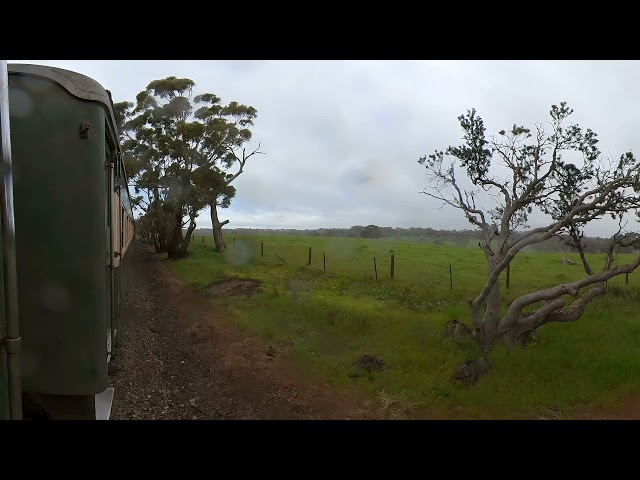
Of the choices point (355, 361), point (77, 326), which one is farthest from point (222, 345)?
point (77, 326)

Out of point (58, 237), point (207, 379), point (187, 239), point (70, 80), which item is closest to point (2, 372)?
point (58, 237)

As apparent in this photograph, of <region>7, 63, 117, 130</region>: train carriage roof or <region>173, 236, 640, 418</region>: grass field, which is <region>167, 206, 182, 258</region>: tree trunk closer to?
<region>173, 236, 640, 418</region>: grass field

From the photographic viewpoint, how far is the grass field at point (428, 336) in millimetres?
6824

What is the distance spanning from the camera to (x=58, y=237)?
9.87ft

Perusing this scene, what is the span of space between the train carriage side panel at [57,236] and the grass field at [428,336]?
485 centimetres

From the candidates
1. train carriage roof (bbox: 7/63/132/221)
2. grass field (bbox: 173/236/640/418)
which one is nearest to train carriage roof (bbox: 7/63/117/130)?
train carriage roof (bbox: 7/63/132/221)

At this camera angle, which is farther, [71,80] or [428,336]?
[428,336]

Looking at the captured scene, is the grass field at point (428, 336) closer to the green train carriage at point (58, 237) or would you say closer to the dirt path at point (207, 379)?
the dirt path at point (207, 379)

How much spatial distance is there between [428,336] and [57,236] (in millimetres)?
7502

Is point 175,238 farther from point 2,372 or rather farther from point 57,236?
point 2,372

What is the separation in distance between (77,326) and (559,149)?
925 centimetres

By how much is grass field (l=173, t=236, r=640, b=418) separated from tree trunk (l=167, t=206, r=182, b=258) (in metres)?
4.98

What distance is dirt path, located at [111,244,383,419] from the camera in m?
6.44
